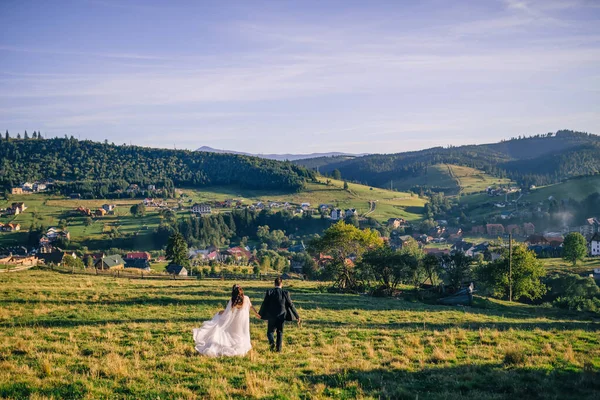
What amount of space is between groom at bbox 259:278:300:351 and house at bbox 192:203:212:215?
474 ft

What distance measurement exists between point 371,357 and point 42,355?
799 cm

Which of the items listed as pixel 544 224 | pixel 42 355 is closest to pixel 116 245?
pixel 42 355

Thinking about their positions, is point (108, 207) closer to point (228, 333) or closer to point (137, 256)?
point (137, 256)

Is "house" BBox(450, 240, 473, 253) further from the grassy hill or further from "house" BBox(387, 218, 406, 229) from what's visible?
the grassy hill

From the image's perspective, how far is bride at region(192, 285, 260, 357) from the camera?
10680 millimetres

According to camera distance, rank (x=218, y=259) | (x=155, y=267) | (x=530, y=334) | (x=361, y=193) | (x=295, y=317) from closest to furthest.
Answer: (x=295, y=317) < (x=530, y=334) < (x=155, y=267) < (x=218, y=259) < (x=361, y=193)

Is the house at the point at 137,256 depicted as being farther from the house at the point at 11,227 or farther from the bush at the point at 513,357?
the bush at the point at 513,357

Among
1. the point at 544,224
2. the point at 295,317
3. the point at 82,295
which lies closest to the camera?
the point at 295,317

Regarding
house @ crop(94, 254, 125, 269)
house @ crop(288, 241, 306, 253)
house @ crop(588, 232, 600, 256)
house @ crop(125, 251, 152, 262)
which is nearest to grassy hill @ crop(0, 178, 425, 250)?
house @ crop(125, 251, 152, 262)

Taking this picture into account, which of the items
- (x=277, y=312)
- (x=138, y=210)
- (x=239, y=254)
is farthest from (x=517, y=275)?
(x=138, y=210)

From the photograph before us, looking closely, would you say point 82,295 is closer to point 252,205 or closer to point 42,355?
point 42,355

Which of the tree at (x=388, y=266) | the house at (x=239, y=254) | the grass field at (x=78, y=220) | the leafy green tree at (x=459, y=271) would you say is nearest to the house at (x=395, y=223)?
the house at (x=239, y=254)

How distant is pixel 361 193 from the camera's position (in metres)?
196

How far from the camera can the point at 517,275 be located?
149 ft
